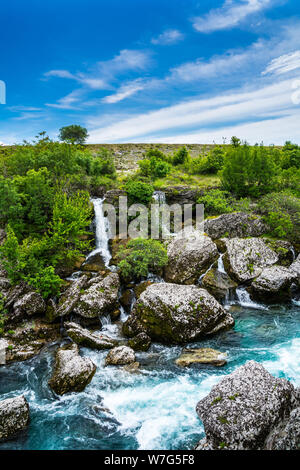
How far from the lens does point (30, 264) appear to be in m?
19.5

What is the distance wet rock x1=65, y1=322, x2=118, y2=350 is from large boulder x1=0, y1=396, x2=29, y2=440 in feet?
16.8

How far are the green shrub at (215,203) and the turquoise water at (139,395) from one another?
51.1 ft

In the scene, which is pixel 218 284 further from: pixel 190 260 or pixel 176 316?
pixel 176 316

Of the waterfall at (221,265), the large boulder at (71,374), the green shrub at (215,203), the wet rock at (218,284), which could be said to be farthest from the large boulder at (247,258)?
the large boulder at (71,374)

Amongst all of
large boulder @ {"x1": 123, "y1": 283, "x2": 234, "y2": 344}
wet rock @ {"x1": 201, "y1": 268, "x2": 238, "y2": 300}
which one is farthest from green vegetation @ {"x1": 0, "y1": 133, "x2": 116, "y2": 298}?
wet rock @ {"x1": 201, "y1": 268, "x2": 238, "y2": 300}

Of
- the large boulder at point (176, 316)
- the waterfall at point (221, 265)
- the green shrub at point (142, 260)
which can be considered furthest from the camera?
the waterfall at point (221, 265)

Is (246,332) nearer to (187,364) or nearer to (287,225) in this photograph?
(187,364)

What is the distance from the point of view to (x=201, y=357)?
14.8 metres

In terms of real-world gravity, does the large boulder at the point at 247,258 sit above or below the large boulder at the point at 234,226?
below

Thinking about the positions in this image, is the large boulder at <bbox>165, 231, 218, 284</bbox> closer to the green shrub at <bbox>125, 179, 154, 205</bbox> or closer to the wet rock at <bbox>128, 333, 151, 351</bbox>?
the wet rock at <bbox>128, 333, 151, 351</bbox>

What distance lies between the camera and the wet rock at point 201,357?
1444 cm

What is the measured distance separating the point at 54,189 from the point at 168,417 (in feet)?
77.2

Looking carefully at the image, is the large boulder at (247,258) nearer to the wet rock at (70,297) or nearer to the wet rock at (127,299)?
the wet rock at (127,299)
